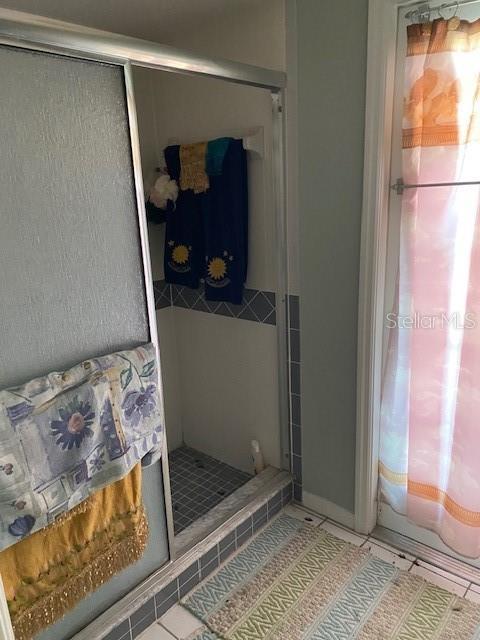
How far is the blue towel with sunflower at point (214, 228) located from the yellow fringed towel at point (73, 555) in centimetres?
96

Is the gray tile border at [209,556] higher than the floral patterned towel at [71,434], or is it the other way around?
the floral patterned towel at [71,434]

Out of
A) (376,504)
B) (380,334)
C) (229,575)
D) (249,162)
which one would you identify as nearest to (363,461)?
(376,504)

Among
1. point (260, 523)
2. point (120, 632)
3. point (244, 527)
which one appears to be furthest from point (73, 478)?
point (260, 523)

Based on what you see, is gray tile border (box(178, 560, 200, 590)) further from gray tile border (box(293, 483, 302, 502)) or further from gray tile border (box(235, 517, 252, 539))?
gray tile border (box(293, 483, 302, 502))

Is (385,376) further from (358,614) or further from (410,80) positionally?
(410,80)

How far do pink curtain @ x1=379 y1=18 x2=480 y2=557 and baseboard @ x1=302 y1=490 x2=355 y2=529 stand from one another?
0.22 metres

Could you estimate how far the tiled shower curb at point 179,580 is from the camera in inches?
58.9

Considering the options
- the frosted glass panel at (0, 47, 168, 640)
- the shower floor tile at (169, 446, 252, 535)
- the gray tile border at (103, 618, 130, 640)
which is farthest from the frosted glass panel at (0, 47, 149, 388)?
the shower floor tile at (169, 446, 252, 535)

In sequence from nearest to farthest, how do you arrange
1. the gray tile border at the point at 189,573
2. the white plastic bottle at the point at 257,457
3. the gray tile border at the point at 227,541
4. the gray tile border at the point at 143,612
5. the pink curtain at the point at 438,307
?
the pink curtain at the point at 438,307
the gray tile border at the point at 143,612
the gray tile border at the point at 189,573
the gray tile border at the point at 227,541
the white plastic bottle at the point at 257,457

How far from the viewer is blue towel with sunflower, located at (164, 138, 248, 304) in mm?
2029

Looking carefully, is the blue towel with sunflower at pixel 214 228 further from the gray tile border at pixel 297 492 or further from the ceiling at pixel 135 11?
the gray tile border at pixel 297 492

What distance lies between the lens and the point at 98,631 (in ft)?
4.78

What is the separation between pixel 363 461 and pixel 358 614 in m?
0.51

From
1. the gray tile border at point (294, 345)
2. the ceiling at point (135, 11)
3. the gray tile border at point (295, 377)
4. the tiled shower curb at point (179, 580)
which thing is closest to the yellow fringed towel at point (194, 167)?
the ceiling at point (135, 11)
